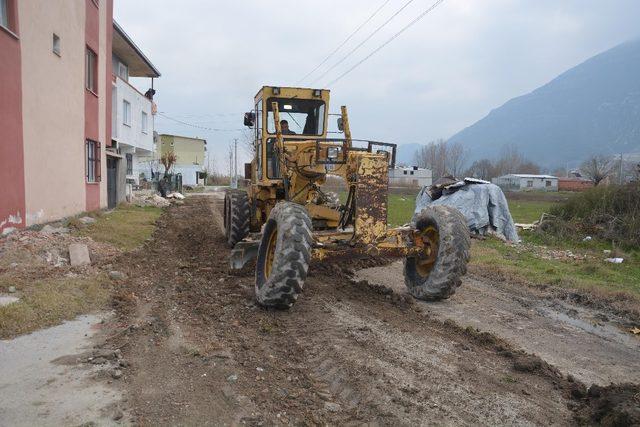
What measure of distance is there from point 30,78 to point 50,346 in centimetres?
790

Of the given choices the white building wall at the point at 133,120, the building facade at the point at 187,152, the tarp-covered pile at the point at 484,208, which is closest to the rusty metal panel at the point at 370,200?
the tarp-covered pile at the point at 484,208

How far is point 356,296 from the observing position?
269 inches

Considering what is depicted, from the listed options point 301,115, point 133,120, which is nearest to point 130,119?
point 133,120

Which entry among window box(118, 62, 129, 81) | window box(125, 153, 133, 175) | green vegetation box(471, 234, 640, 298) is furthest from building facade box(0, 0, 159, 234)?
window box(125, 153, 133, 175)

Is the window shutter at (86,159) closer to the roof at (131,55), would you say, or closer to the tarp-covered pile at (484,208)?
the roof at (131,55)

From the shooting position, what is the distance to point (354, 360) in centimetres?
448

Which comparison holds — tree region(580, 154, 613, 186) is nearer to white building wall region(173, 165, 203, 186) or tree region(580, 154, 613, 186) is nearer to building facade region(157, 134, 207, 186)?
building facade region(157, 134, 207, 186)

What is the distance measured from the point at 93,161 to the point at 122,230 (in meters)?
4.99

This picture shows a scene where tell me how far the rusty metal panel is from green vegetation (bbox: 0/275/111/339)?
3428 millimetres

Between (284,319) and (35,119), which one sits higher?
(35,119)

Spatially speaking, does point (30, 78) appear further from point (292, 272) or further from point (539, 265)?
point (539, 265)

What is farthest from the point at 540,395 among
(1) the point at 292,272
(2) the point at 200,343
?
(2) the point at 200,343

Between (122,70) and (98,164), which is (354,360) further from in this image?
(122,70)

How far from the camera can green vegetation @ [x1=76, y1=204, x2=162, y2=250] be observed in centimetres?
1070
